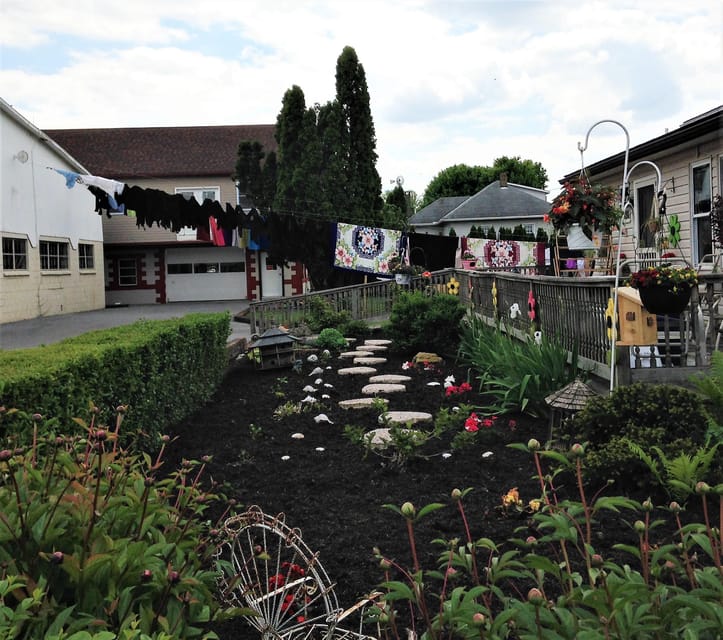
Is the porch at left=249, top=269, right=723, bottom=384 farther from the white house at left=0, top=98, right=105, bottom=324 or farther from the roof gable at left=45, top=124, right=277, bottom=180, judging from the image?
the roof gable at left=45, top=124, right=277, bottom=180

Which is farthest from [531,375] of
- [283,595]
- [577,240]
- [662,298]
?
[577,240]

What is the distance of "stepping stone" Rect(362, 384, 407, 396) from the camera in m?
7.50

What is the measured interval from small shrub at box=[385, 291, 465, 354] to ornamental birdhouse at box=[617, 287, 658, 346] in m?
4.61

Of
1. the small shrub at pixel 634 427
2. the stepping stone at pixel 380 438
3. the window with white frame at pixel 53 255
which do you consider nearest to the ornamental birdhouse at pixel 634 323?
the small shrub at pixel 634 427

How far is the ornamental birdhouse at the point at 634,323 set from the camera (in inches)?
197

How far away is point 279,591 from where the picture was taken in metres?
2.52

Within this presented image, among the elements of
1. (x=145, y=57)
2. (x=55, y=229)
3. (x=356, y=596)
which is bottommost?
(x=356, y=596)

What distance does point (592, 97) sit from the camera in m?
9.25

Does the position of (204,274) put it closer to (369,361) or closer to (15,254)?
(15,254)

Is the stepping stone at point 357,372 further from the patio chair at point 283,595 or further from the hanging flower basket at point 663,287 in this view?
the patio chair at point 283,595

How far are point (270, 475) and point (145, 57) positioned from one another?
7182 millimetres

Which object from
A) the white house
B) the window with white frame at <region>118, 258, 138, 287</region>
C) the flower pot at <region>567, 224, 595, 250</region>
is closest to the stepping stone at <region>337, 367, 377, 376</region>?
the flower pot at <region>567, 224, 595, 250</region>

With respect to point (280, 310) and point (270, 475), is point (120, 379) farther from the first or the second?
point (280, 310)

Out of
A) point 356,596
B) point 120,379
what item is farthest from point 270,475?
point 356,596
